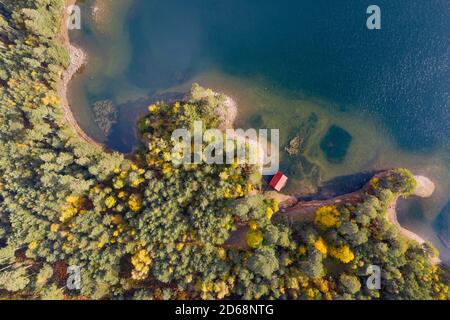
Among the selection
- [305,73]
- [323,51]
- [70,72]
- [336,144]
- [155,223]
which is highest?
[323,51]

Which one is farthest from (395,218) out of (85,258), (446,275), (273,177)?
(85,258)

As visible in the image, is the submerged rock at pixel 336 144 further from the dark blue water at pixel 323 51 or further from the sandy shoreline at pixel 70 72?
the sandy shoreline at pixel 70 72

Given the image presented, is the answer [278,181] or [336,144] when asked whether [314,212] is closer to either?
[278,181]

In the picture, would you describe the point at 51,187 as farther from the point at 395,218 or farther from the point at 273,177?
the point at 395,218

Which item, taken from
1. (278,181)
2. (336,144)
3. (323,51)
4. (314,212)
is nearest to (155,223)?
(278,181)

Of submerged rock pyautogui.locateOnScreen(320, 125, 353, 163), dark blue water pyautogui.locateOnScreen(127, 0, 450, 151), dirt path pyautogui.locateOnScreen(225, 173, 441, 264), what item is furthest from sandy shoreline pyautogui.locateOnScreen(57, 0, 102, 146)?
submerged rock pyautogui.locateOnScreen(320, 125, 353, 163)
